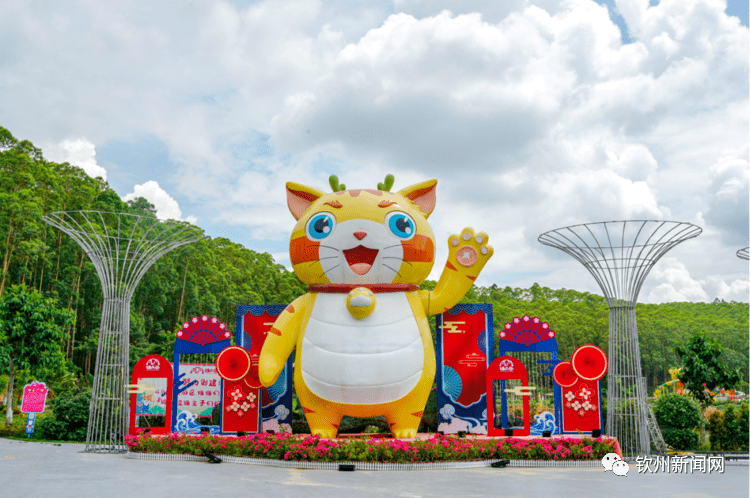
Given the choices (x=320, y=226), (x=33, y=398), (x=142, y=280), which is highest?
(x=142, y=280)

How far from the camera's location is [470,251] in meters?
12.3

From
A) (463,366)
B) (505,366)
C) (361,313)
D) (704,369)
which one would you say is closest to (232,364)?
(361,313)

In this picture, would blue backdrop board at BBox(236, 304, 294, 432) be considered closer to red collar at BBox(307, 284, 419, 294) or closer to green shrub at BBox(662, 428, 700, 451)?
red collar at BBox(307, 284, 419, 294)

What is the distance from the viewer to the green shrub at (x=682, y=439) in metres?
15.7

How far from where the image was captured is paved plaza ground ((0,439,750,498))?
7.89 meters

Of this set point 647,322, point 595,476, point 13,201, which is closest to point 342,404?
point 595,476

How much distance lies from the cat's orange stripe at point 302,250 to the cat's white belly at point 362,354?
0.95 metres

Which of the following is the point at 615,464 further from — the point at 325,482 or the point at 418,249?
the point at 418,249

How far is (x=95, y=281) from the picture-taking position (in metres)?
26.6

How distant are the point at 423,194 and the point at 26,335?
44.8 feet

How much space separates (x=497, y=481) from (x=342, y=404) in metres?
3.35

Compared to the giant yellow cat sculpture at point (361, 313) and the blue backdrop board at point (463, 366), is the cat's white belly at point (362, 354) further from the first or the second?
A: the blue backdrop board at point (463, 366)

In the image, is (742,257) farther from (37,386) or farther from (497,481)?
(37,386)

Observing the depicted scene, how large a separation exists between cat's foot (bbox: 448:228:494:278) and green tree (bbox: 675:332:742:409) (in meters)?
8.08
